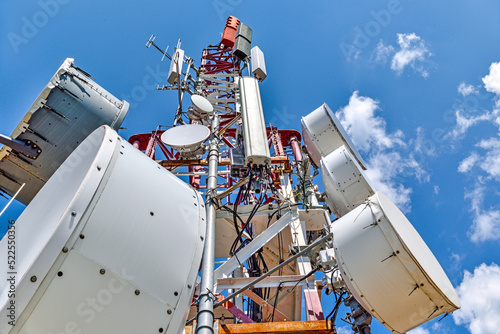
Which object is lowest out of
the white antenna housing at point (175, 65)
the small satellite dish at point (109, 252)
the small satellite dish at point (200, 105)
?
the small satellite dish at point (109, 252)

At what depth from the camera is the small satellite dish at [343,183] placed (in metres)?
6.09

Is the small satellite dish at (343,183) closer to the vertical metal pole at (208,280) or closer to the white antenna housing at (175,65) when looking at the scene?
the vertical metal pole at (208,280)

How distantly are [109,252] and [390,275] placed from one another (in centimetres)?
296

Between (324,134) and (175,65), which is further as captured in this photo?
(175,65)

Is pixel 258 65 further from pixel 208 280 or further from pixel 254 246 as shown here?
pixel 208 280

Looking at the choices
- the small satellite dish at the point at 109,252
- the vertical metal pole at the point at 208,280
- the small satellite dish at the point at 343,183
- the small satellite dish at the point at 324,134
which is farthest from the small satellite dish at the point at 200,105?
the small satellite dish at the point at 109,252

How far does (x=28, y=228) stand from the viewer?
3.82 metres

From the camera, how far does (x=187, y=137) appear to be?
730 cm

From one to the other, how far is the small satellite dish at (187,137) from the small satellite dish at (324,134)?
96.1 inches

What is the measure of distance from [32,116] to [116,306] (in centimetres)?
349

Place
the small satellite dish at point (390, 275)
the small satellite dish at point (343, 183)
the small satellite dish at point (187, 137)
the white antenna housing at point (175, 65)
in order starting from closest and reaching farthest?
1. the small satellite dish at point (390, 275)
2. the small satellite dish at point (343, 183)
3. the small satellite dish at point (187, 137)
4. the white antenna housing at point (175, 65)

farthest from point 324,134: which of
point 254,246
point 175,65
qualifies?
point 175,65

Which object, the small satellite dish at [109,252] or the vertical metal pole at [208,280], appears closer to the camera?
the small satellite dish at [109,252]

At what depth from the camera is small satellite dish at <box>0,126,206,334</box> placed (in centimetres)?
258
